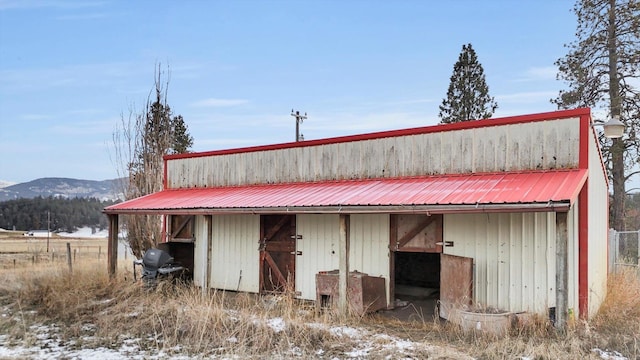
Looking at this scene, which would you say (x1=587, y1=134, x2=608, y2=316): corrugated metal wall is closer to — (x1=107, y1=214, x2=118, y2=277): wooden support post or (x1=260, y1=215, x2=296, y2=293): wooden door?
(x1=260, y1=215, x2=296, y2=293): wooden door

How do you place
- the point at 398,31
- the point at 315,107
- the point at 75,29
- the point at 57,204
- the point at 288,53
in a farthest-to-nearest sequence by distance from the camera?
the point at 57,204 < the point at 315,107 < the point at 288,53 < the point at 398,31 < the point at 75,29

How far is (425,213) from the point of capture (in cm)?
977

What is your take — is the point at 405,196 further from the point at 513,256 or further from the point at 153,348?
the point at 153,348

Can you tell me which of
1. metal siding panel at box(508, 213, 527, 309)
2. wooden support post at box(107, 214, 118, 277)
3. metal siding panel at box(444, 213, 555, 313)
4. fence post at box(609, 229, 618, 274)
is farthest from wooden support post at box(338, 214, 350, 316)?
fence post at box(609, 229, 618, 274)

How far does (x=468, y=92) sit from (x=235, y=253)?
20682 millimetres

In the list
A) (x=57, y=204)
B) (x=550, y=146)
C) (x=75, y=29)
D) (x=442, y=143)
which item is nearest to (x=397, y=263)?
(x=442, y=143)

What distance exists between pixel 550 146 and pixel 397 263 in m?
6.44

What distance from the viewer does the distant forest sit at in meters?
113

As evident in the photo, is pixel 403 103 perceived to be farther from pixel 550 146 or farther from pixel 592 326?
pixel 592 326

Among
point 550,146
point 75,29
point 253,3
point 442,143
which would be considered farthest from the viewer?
point 75,29

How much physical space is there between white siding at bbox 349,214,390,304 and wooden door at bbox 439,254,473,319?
1.48m

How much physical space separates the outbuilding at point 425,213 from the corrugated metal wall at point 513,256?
2 cm

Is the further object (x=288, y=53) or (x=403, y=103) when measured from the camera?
(x=403, y=103)

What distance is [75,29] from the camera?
1700 cm
